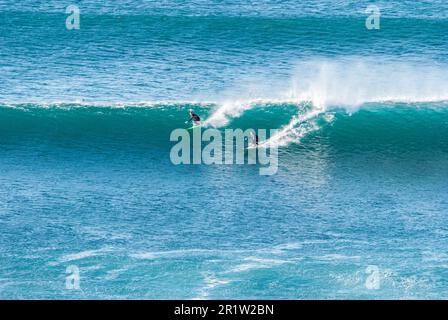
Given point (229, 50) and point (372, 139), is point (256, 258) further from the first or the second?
point (229, 50)

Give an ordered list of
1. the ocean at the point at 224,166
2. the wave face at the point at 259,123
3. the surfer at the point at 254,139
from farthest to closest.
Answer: the wave face at the point at 259,123
the surfer at the point at 254,139
the ocean at the point at 224,166

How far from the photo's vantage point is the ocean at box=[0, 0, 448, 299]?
4688 cm

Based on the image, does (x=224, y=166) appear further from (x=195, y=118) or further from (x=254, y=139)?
(x=195, y=118)

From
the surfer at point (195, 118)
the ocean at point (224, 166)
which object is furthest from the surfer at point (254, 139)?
the surfer at point (195, 118)

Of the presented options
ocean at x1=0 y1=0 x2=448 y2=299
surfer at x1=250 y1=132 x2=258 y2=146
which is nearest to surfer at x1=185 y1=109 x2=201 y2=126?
ocean at x1=0 y1=0 x2=448 y2=299

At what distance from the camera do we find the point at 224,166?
54.7 m

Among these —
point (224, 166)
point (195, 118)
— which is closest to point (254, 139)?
point (224, 166)

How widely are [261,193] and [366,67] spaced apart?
15.8 meters

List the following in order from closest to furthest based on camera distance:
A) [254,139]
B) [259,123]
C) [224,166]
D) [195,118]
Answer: [224,166], [254,139], [195,118], [259,123]

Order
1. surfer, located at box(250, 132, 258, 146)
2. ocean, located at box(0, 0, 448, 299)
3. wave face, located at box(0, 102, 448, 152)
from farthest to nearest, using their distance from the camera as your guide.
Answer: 1. wave face, located at box(0, 102, 448, 152)
2. surfer, located at box(250, 132, 258, 146)
3. ocean, located at box(0, 0, 448, 299)

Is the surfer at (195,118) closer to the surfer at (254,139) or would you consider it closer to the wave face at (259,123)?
the wave face at (259,123)

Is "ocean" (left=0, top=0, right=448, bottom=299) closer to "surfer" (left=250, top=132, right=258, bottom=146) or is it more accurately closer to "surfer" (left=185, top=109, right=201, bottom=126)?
"surfer" (left=185, top=109, right=201, bottom=126)

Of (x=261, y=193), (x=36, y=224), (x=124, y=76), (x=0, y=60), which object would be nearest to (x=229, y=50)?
(x=124, y=76)

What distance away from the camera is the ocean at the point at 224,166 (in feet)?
154
